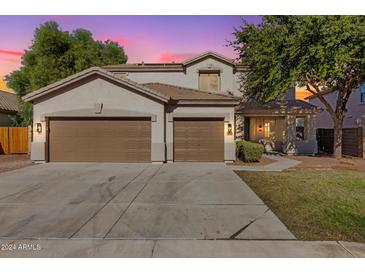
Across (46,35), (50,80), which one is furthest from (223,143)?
(46,35)

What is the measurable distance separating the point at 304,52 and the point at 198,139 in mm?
7298

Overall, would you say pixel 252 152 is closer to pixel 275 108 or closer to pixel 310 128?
pixel 275 108

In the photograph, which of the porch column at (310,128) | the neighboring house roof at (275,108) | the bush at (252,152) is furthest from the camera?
the porch column at (310,128)

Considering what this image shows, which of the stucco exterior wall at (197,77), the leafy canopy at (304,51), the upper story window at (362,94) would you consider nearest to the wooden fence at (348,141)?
the upper story window at (362,94)

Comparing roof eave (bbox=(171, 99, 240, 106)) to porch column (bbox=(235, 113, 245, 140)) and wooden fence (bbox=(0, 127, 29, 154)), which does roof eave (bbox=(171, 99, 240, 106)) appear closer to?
porch column (bbox=(235, 113, 245, 140))

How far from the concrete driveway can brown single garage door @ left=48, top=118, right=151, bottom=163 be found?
3.59 metres

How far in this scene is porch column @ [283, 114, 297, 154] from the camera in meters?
17.6

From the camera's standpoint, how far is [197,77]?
19469mm

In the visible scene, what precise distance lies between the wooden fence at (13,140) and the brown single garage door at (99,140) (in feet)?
16.5

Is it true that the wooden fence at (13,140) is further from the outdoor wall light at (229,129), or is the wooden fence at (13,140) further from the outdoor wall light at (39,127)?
the outdoor wall light at (229,129)

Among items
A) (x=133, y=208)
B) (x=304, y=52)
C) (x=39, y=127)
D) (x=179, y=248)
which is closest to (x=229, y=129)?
(x=304, y=52)

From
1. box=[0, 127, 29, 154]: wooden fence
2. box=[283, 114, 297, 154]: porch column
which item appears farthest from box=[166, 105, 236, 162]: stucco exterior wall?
box=[0, 127, 29, 154]: wooden fence

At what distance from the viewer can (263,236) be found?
448 centimetres

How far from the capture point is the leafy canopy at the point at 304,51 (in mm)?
11492
